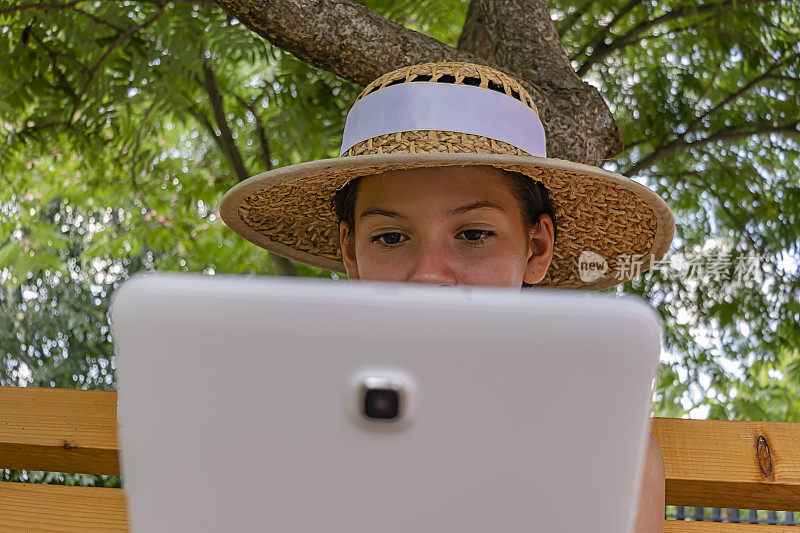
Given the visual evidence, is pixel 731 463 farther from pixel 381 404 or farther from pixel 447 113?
pixel 381 404

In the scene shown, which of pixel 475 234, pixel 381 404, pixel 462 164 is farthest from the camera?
pixel 475 234

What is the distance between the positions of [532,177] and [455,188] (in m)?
0.17

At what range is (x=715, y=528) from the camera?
4.37 ft

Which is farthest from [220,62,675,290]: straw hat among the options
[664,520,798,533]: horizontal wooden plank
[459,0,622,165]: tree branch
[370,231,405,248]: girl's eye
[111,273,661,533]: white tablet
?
[111,273,661,533]: white tablet

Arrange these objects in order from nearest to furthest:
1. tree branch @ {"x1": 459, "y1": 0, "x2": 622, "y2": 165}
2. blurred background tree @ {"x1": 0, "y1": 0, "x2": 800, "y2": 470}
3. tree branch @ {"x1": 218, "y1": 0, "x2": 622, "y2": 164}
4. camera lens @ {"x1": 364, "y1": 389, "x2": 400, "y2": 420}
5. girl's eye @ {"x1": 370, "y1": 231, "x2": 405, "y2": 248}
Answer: camera lens @ {"x1": 364, "y1": 389, "x2": 400, "y2": 420} → girl's eye @ {"x1": 370, "y1": 231, "x2": 405, "y2": 248} → tree branch @ {"x1": 218, "y1": 0, "x2": 622, "y2": 164} → tree branch @ {"x1": 459, "y1": 0, "x2": 622, "y2": 165} → blurred background tree @ {"x1": 0, "y1": 0, "x2": 800, "y2": 470}

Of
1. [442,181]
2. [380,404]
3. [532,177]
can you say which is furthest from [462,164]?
[380,404]

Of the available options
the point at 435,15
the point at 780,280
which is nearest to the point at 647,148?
the point at 780,280

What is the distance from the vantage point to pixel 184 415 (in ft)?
1.66

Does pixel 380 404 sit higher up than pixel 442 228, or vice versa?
pixel 442 228

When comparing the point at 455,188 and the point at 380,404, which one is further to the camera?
the point at 455,188

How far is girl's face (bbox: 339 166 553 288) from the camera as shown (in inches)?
51.4

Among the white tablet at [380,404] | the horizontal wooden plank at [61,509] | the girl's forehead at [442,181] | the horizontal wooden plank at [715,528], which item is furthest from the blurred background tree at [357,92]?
the white tablet at [380,404]

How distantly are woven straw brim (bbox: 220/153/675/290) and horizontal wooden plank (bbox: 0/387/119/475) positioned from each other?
18.4 inches

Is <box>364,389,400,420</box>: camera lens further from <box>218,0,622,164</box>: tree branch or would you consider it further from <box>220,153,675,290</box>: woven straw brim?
<box>218,0,622,164</box>: tree branch
